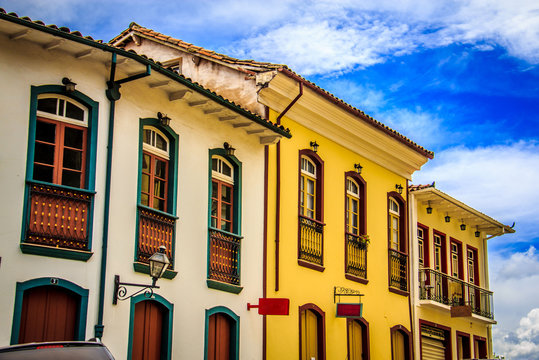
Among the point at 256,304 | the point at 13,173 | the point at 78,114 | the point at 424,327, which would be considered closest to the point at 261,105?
the point at 256,304

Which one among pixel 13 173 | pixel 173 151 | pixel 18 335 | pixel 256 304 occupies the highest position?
pixel 173 151

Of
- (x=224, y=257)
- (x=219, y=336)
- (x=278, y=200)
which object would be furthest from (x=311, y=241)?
(x=219, y=336)

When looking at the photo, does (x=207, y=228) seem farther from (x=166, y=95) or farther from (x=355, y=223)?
(x=355, y=223)

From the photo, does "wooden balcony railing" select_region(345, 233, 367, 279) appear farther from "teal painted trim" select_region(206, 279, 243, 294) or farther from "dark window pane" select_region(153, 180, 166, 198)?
"dark window pane" select_region(153, 180, 166, 198)

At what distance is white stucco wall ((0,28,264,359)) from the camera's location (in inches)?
476

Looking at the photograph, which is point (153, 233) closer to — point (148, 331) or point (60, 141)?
point (148, 331)

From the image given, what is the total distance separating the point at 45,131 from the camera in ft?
42.3

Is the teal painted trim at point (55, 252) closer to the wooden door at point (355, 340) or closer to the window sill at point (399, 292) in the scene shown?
the wooden door at point (355, 340)

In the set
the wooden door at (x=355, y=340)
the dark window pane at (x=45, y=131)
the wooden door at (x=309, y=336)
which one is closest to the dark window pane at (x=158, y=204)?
the dark window pane at (x=45, y=131)

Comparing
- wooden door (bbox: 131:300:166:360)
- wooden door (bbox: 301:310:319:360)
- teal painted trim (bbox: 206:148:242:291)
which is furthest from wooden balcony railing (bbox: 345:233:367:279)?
wooden door (bbox: 131:300:166:360)

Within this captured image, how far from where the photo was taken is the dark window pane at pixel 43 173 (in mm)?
12641

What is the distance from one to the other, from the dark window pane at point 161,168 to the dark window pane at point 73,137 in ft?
6.45

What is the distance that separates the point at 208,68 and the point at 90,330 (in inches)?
317

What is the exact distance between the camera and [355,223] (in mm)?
21094
